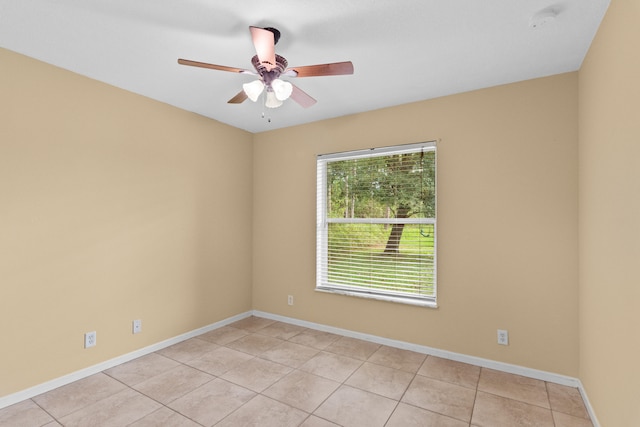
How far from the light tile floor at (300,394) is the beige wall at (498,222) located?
1.00ft

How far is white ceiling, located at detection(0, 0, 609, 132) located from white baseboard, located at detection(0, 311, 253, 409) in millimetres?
2415

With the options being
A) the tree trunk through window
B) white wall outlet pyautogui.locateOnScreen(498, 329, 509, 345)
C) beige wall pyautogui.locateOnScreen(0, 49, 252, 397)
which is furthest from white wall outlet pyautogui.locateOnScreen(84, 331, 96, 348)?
white wall outlet pyautogui.locateOnScreen(498, 329, 509, 345)

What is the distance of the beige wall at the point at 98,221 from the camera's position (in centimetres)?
221

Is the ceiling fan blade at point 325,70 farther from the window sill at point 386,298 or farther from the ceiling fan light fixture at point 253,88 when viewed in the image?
the window sill at point 386,298

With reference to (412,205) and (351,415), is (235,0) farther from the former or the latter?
(351,415)

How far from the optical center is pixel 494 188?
272 cm

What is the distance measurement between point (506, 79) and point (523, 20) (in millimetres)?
816

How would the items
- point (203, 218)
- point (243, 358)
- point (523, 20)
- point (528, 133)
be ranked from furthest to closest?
point (203, 218) < point (243, 358) < point (528, 133) < point (523, 20)

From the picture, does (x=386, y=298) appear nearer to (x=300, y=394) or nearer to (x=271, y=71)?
(x=300, y=394)

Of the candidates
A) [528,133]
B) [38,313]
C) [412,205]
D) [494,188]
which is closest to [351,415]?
[412,205]

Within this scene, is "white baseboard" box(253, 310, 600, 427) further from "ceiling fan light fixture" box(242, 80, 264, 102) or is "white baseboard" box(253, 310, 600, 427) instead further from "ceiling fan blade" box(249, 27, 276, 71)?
"ceiling fan blade" box(249, 27, 276, 71)

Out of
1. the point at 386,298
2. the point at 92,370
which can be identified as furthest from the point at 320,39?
the point at 92,370

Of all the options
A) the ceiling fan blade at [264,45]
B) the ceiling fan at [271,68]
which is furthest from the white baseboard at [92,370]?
the ceiling fan blade at [264,45]

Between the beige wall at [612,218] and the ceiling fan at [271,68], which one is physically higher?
the ceiling fan at [271,68]
